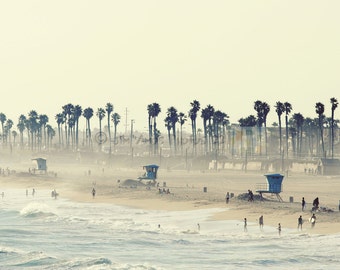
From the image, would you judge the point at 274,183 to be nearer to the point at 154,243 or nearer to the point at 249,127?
the point at 154,243

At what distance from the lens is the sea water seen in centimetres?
4400

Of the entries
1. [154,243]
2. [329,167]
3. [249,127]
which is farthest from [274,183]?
[249,127]

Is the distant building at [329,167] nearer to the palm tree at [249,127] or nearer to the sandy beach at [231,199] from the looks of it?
the sandy beach at [231,199]

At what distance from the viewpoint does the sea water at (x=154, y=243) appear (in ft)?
144

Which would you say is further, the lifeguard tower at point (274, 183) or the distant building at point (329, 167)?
the distant building at point (329, 167)

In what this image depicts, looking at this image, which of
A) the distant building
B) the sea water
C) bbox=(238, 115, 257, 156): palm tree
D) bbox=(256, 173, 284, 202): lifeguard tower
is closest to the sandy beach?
bbox=(256, 173, 284, 202): lifeguard tower

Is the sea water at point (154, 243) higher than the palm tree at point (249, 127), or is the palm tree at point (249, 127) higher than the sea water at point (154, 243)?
the palm tree at point (249, 127)

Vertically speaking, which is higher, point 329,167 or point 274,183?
point 329,167

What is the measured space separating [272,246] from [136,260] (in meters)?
8.94

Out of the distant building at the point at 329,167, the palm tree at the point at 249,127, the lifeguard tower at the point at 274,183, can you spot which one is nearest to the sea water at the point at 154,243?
the lifeguard tower at the point at 274,183

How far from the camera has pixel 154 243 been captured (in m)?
52.4

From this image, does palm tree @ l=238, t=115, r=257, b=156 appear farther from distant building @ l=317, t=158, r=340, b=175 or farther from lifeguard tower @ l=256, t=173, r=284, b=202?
lifeguard tower @ l=256, t=173, r=284, b=202

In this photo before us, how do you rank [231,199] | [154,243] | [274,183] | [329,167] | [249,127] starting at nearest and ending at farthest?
[154,243], [274,183], [231,199], [329,167], [249,127]

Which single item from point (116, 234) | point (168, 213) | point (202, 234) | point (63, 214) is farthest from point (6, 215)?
point (202, 234)
